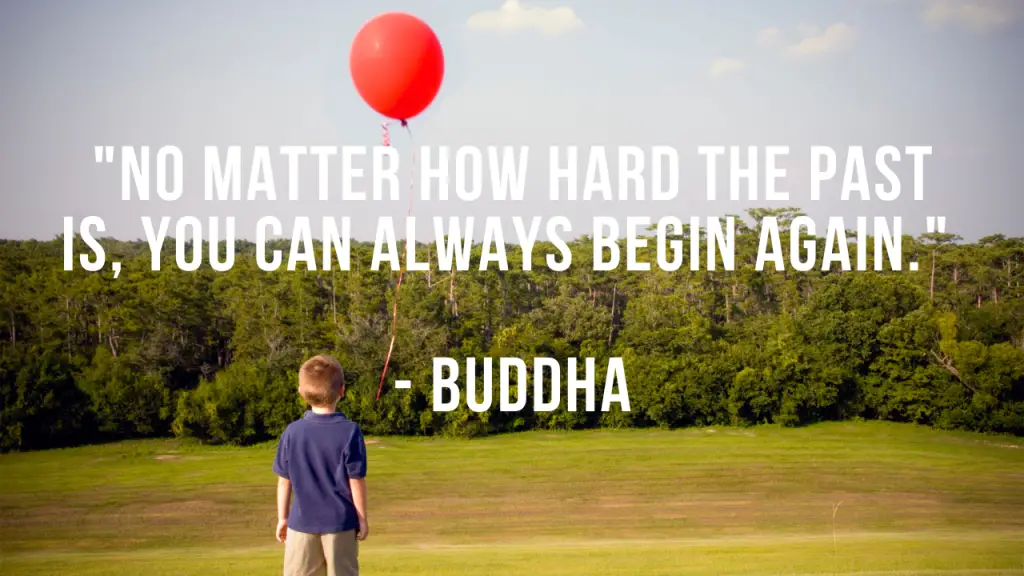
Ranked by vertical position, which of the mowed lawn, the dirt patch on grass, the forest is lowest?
the dirt patch on grass

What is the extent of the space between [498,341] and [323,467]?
103 feet

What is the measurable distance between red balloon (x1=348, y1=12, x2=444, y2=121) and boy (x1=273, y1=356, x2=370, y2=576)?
4666mm

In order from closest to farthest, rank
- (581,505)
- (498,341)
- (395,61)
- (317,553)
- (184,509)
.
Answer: (317,553) < (395,61) < (581,505) < (184,509) < (498,341)

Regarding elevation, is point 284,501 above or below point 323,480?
below

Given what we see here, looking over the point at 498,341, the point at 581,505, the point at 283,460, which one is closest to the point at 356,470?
the point at 283,460

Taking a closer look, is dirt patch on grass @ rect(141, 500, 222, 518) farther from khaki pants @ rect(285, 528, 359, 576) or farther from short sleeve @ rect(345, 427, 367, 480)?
short sleeve @ rect(345, 427, 367, 480)

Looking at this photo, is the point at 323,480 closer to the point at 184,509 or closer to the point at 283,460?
the point at 283,460

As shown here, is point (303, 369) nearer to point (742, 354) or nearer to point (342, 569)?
point (342, 569)

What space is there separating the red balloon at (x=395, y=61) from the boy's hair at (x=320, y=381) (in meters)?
4.67

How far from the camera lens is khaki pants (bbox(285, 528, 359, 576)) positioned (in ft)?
12.8

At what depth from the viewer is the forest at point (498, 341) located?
3080cm

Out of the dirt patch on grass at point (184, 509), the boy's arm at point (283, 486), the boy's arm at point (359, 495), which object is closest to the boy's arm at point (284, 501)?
the boy's arm at point (283, 486)

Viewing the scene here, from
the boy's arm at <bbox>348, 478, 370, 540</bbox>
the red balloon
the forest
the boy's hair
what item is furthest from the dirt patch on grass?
the boy's hair

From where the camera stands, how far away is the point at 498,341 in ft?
116
